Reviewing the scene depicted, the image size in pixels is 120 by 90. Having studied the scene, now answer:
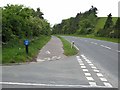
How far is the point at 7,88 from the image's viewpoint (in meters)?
9.84

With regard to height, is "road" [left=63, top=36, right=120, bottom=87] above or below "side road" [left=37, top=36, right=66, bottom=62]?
below

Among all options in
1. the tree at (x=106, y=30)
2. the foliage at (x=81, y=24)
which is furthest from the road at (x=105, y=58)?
the foliage at (x=81, y=24)

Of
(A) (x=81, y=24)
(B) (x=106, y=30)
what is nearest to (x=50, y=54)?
(B) (x=106, y=30)

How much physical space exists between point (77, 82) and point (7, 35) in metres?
13.2

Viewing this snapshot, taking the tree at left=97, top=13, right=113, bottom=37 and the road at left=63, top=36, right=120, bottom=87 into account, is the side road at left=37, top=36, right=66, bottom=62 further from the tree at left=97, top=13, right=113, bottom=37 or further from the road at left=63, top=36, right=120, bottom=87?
the tree at left=97, top=13, right=113, bottom=37

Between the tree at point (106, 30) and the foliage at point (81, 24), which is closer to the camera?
the tree at point (106, 30)

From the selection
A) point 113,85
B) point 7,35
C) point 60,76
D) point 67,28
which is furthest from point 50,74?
point 67,28

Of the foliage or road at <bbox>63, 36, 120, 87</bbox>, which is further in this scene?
the foliage

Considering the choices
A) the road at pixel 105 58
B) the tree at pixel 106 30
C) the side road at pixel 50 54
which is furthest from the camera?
the tree at pixel 106 30

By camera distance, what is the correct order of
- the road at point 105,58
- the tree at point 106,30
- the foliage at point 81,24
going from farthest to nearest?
the foliage at point 81,24 < the tree at point 106,30 < the road at point 105,58

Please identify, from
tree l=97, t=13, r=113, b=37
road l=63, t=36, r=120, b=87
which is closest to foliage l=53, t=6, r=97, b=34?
tree l=97, t=13, r=113, b=37

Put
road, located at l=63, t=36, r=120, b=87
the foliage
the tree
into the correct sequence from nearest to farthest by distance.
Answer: road, located at l=63, t=36, r=120, b=87 < the tree < the foliage

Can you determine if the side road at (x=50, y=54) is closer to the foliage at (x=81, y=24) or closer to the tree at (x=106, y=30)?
the tree at (x=106, y=30)

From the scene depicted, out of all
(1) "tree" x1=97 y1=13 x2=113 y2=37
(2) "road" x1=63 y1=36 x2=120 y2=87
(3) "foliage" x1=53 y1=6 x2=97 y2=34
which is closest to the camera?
(2) "road" x1=63 y1=36 x2=120 y2=87
